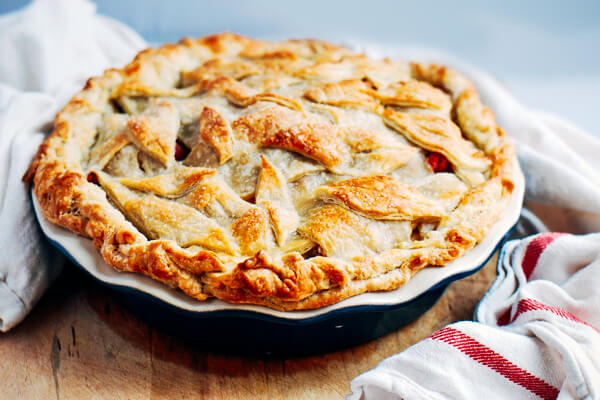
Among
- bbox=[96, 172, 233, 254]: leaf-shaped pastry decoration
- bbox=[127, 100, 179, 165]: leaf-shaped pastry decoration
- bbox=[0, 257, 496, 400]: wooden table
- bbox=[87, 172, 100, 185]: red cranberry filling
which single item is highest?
bbox=[127, 100, 179, 165]: leaf-shaped pastry decoration

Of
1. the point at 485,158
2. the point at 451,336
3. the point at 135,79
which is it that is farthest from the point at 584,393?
the point at 135,79

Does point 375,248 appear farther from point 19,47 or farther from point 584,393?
point 19,47

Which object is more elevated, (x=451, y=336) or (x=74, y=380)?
(x=451, y=336)

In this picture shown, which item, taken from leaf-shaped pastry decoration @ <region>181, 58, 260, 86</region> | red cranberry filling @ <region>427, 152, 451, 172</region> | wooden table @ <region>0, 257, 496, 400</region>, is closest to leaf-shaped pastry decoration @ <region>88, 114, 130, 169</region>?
leaf-shaped pastry decoration @ <region>181, 58, 260, 86</region>

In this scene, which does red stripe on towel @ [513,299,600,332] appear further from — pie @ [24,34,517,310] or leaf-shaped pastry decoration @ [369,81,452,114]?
leaf-shaped pastry decoration @ [369,81,452,114]

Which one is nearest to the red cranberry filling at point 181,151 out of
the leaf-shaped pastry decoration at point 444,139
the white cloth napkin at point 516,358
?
the leaf-shaped pastry decoration at point 444,139

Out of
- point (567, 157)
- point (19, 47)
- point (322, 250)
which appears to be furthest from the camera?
point (19, 47)

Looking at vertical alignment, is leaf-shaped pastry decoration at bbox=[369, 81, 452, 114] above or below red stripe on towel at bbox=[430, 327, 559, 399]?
above
